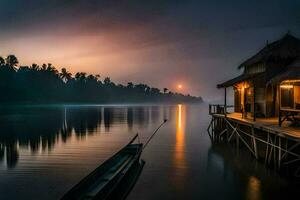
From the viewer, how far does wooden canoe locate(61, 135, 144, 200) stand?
33.2ft

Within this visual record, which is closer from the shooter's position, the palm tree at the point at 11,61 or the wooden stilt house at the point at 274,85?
the wooden stilt house at the point at 274,85

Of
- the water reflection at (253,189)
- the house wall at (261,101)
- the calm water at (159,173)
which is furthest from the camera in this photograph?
the house wall at (261,101)

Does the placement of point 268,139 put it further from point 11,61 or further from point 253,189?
point 11,61

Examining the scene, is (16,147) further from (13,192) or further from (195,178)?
(195,178)

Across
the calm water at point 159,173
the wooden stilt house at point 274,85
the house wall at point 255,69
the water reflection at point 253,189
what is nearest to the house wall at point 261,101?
the wooden stilt house at point 274,85

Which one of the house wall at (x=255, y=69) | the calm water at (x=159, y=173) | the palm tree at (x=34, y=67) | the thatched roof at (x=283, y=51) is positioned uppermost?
the palm tree at (x=34, y=67)

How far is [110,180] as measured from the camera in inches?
467

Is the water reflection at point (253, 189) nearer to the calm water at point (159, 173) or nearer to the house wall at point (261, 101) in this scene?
the calm water at point (159, 173)

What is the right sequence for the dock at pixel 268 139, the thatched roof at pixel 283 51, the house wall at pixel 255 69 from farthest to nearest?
the house wall at pixel 255 69, the thatched roof at pixel 283 51, the dock at pixel 268 139

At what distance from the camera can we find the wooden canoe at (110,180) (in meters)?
10.1

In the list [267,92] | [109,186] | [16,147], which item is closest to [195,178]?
[109,186]

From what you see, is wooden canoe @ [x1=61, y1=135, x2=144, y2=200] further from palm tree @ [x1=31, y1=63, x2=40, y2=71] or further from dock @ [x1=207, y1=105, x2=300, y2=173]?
palm tree @ [x1=31, y1=63, x2=40, y2=71]

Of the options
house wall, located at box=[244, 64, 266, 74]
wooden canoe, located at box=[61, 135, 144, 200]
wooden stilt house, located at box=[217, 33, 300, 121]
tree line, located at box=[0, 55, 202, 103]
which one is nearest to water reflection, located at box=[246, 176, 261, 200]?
wooden canoe, located at box=[61, 135, 144, 200]

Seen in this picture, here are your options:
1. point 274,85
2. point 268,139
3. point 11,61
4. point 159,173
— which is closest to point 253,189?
point 268,139
